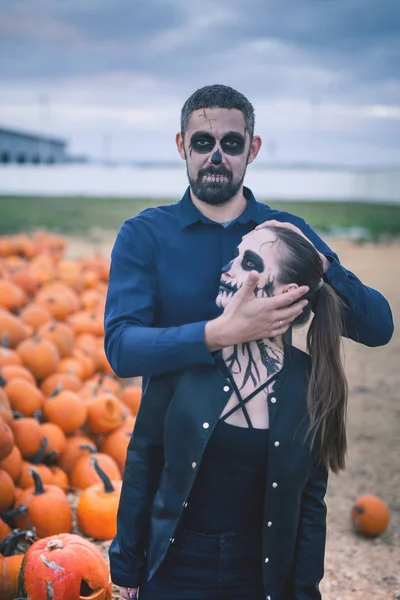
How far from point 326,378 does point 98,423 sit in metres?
2.57

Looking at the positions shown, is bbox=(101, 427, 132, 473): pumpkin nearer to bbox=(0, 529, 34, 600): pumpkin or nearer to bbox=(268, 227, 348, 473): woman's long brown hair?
bbox=(0, 529, 34, 600): pumpkin

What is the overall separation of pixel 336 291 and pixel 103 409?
2525mm

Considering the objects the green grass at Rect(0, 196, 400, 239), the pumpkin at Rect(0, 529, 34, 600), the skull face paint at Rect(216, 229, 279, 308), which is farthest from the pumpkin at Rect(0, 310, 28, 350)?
the green grass at Rect(0, 196, 400, 239)

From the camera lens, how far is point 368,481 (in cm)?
497

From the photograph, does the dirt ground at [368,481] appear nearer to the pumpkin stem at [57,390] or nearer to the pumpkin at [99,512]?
the pumpkin at [99,512]

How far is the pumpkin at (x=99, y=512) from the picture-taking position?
3414 millimetres

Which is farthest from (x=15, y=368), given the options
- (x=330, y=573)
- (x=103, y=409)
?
(x=330, y=573)

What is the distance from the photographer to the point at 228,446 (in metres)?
2.03

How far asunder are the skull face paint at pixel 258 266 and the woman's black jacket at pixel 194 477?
23 cm

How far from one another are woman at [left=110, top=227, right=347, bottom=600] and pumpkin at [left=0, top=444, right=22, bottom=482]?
141 cm

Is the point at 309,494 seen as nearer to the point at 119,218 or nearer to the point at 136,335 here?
the point at 136,335

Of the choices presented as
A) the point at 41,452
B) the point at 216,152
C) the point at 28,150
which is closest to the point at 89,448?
the point at 41,452

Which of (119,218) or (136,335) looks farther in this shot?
(119,218)

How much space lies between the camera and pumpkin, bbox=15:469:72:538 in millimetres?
3334
